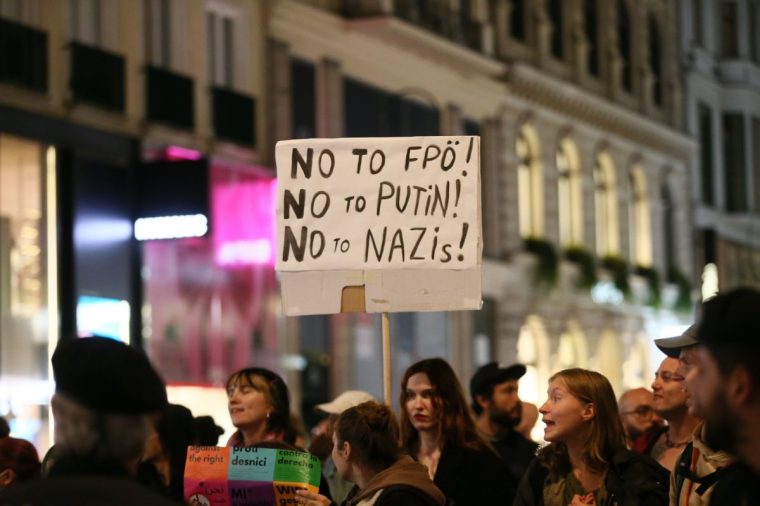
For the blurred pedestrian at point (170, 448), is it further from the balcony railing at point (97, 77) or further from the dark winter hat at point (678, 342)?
the balcony railing at point (97, 77)

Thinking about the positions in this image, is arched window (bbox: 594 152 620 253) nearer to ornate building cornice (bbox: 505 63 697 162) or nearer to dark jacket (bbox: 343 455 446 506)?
ornate building cornice (bbox: 505 63 697 162)

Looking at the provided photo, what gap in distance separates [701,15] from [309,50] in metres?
20.5

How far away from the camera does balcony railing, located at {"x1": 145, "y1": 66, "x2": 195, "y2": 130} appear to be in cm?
2120

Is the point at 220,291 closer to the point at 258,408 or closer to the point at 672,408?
the point at 258,408

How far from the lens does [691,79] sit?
4250cm

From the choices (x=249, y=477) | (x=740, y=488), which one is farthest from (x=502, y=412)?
(x=740, y=488)

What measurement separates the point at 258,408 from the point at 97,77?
13176 mm

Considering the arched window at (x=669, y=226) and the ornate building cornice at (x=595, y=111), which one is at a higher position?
the ornate building cornice at (x=595, y=111)

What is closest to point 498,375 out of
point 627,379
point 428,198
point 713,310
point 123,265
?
point 428,198

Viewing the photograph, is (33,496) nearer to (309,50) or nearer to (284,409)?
(284,409)

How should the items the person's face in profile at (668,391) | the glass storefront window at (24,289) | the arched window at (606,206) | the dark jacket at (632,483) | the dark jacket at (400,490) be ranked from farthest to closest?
the arched window at (606,206), the glass storefront window at (24,289), the person's face in profile at (668,391), the dark jacket at (632,483), the dark jacket at (400,490)

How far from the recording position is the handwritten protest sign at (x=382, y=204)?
8461mm

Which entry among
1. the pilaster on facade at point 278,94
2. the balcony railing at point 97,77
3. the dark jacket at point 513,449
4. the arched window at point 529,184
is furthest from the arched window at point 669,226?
the dark jacket at point 513,449

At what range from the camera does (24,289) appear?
18.8 m
